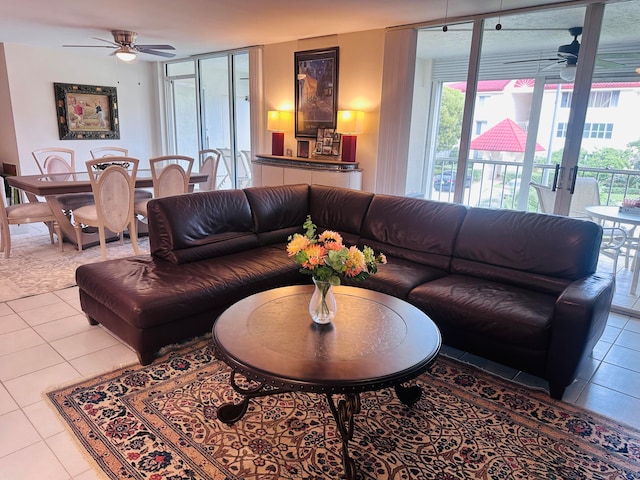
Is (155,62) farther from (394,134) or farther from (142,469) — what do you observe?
(142,469)

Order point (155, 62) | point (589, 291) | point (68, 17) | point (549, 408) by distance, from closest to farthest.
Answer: point (549, 408), point (589, 291), point (68, 17), point (155, 62)

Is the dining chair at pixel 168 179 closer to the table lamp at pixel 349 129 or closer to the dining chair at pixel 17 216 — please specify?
the dining chair at pixel 17 216

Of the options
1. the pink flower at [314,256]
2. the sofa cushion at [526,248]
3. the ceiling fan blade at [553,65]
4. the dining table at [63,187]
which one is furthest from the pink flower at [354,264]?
the dining table at [63,187]

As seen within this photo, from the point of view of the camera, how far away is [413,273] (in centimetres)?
300

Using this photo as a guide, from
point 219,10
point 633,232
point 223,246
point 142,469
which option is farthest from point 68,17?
point 633,232

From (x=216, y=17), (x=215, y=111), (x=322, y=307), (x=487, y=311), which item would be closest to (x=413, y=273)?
(x=487, y=311)

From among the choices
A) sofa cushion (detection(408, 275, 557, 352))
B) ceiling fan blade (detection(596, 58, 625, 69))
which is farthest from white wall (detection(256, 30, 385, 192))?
sofa cushion (detection(408, 275, 557, 352))

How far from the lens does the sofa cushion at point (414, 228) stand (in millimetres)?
3230

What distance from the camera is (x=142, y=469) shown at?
1.74 meters

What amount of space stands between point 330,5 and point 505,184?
3281mm

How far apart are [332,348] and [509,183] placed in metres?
4.70

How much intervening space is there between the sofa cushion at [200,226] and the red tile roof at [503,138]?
2.53 meters

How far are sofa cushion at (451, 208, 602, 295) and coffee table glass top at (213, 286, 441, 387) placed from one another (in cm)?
104

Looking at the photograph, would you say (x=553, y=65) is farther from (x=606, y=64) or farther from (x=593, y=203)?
(x=593, y=203)
